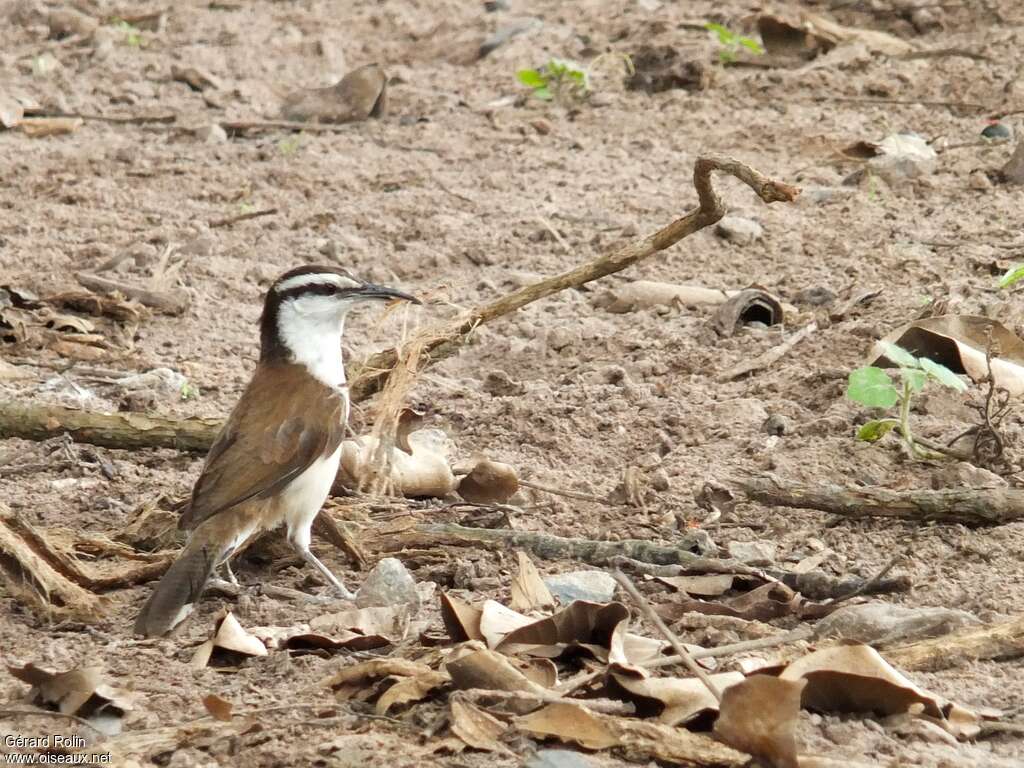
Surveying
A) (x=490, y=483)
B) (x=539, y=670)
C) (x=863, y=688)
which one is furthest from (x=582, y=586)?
(x=863, y=688)

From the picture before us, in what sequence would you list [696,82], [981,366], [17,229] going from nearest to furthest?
[981,366] < [17,229] < [696,82]

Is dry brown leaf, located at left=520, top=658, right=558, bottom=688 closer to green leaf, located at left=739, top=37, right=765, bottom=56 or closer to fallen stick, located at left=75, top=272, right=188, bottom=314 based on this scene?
fallen stick, located at left=75, top=272, right=188, bottom=314

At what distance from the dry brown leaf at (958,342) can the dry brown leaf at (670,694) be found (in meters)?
2.84

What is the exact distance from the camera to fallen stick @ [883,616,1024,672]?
15.9 feet

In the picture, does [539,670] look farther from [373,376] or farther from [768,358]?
[768,358]

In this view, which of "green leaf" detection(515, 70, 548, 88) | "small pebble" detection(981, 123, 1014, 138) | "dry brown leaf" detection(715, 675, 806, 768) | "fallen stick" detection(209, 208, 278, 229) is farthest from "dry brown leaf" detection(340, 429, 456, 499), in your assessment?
"green leaf" detection(515, 70, 548, 88)

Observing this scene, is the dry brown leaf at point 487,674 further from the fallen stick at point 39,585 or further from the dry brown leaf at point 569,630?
the fallen stick at point 39,585

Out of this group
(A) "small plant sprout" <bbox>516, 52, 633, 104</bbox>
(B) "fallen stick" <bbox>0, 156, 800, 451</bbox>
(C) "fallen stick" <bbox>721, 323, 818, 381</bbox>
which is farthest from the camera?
(A) "small plant sprout" <bbox>516, 52, 633, 104</bbox>

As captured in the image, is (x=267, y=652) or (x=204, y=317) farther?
(x=204, y=317)

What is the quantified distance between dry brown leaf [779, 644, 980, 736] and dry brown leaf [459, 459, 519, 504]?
211cm

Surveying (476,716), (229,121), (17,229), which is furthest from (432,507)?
(229,121)

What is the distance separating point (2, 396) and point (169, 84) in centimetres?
606

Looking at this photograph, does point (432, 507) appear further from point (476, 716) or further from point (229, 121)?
point (229, 121)

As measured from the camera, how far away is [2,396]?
24.0ft
